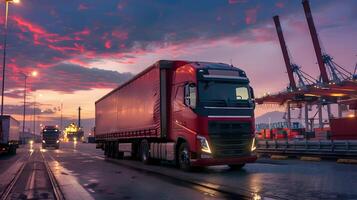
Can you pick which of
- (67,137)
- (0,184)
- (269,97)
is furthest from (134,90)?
(67,137)

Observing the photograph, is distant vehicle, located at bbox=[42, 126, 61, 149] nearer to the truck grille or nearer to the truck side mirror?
the truck side mirror

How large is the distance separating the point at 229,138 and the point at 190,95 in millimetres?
2209

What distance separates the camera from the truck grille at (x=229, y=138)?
16.2 metres

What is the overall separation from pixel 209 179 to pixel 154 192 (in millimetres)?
3433

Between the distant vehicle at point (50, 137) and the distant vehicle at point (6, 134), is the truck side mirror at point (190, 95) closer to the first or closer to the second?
the distant vehicle at point (6, 134)

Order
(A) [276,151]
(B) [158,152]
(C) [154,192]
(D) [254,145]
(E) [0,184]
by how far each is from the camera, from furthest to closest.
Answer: (A) [276,151]
(B) [158,152]
(D) [254,145]
(E) [0,184]
(C) [154,192]

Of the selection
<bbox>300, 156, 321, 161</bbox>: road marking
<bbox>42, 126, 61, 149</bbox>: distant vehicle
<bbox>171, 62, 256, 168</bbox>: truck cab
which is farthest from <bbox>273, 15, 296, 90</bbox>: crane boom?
<bbox>171, 62, 256, 168</bbox>: truck cab

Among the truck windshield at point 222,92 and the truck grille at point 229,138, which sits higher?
the truck windshield at point 222,92

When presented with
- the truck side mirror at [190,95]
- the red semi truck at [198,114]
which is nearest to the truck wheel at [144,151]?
the red semi truck at [198,114]

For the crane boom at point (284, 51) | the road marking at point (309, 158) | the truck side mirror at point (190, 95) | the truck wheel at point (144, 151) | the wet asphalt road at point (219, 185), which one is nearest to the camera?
the wet asphalt road at point (219, 185)

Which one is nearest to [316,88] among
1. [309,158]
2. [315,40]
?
[315,40]

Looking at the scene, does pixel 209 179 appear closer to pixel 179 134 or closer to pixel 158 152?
pixel 179 134

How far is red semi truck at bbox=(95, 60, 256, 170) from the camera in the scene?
1623 centimetres

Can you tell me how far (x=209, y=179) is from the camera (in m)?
14.7
